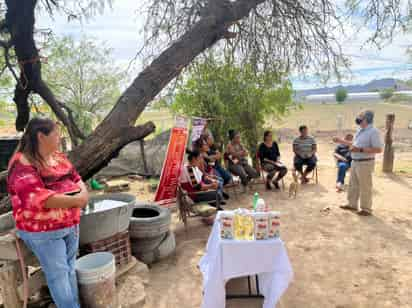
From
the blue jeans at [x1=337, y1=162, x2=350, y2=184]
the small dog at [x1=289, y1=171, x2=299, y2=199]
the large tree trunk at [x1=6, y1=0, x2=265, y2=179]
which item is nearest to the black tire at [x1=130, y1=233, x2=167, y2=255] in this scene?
the large tree trunk at [x1=6, y1=0, x2=265, y2=179]

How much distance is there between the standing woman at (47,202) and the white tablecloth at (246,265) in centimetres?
107

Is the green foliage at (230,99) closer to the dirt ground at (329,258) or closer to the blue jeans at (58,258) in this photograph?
the dirt ground at (329,258)

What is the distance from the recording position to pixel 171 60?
3.64 m

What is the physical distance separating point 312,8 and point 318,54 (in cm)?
69

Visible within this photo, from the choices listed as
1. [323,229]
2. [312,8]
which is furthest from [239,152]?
[312,8]

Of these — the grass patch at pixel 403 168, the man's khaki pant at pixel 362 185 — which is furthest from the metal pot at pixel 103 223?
the grass patch at pixel 403 168

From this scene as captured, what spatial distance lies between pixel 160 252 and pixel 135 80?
2.14 metres

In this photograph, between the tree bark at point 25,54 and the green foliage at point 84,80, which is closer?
the tree bark at point 25,54

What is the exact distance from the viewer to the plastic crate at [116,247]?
2.84 metres

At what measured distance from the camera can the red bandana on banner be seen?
15.2ft

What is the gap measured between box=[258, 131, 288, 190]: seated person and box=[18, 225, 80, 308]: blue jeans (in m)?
4.93

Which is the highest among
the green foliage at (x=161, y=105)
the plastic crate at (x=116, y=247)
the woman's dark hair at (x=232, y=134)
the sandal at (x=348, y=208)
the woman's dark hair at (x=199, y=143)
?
the green foliage at (x=161, y=105)

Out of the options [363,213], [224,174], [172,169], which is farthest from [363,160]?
[172,169]

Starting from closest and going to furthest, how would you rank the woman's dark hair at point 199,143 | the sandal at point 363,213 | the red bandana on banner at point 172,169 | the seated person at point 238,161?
the red bandana on banner at point 172,169, the sandal at point 363,213, the woman's dark hair at point 199,143, the seated person at point 238,161
